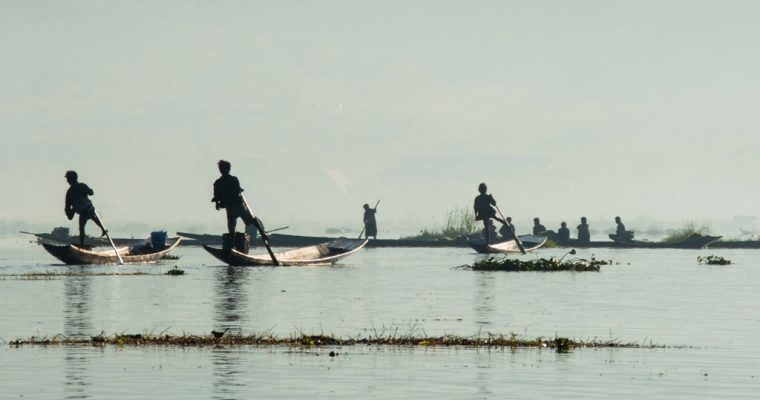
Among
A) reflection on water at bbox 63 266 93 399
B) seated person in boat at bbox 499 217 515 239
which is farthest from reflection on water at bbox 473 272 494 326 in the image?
seated person in boat at bbox 499 217 515 239

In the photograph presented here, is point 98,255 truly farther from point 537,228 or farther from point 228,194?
point 537,228

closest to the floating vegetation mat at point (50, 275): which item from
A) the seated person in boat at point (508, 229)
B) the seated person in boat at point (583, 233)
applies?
the seated person in boat at point (508, 229)

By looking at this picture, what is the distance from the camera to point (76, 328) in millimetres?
22109

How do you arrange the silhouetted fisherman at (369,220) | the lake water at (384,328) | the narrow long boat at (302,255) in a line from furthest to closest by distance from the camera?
1. the silhouetted fisherman at (369,220)
2. the narrow long boat at (302,255)
3. the lake water at (384,328)

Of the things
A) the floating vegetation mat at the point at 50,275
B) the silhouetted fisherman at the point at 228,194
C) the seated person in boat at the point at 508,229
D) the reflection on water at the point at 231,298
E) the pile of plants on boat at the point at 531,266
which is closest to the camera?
the reflection on water at the point at 231,298

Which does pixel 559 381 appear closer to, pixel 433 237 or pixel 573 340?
pixel 573 340

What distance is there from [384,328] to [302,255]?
2590cm

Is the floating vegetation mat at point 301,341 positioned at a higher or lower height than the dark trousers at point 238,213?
lower

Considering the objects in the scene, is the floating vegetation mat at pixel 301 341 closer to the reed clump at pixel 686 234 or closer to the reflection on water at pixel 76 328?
the reflection on water at pixel 76 328

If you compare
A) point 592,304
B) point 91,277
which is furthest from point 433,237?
point 592,304

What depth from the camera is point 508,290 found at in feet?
111

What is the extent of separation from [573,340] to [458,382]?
4753 millimetres

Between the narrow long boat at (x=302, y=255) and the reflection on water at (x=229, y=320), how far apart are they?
0.36 metres

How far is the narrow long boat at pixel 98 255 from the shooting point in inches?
1660
